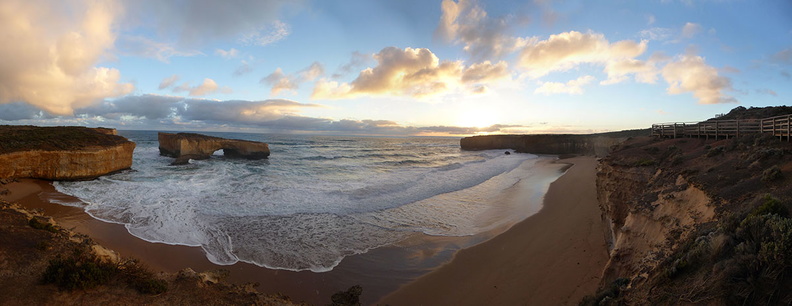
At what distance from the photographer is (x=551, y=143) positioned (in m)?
50.7

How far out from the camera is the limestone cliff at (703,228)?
10.4 ft

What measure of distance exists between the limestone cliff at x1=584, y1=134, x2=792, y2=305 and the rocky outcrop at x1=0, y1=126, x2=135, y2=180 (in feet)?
84.8

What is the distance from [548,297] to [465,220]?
563 cm

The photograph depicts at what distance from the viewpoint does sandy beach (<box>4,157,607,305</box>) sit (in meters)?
6.62

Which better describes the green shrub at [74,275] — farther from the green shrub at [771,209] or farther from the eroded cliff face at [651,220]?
the green shrub at [771,209]

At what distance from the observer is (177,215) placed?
11500 millimetres

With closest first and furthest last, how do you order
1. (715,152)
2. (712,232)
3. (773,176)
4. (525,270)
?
(712,232)
(773,176)
(525,270)
(715,152)

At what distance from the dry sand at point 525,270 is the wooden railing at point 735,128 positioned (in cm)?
570

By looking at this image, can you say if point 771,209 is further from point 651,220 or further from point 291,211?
point 291,211

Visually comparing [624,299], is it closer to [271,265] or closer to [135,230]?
[271,265]

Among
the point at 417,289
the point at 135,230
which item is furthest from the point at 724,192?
the point at 135,230

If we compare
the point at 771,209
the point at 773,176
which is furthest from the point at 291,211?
the point at 773,176

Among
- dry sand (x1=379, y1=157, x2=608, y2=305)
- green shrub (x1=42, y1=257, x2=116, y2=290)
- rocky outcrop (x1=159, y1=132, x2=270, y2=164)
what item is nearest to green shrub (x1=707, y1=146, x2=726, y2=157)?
dry sand (x1=379, y1=157, x2=608, y2=305)

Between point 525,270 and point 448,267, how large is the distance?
1866 mm
